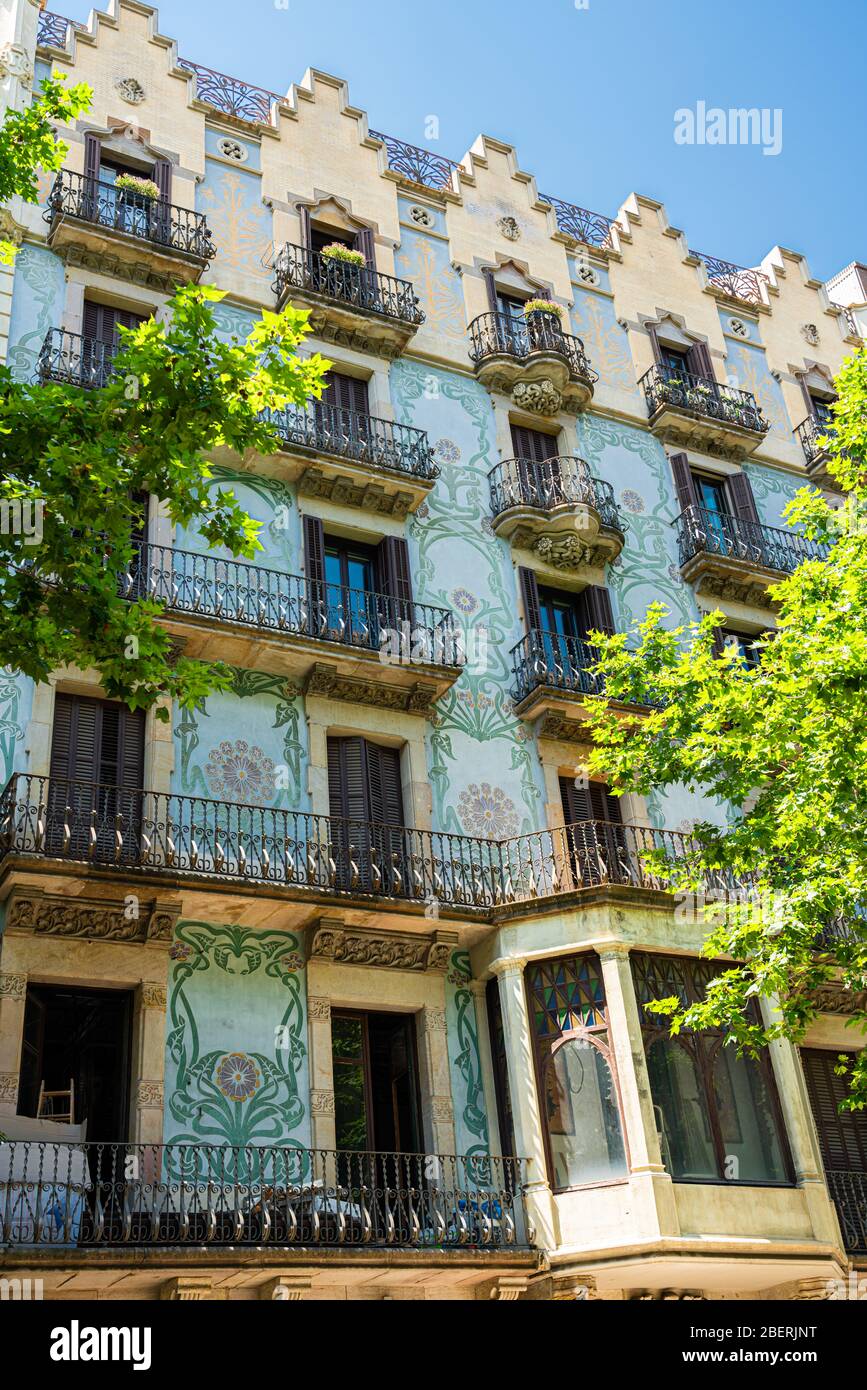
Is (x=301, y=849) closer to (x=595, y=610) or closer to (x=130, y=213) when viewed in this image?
(x=595, y=610)

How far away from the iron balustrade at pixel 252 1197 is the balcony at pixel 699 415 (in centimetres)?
1394

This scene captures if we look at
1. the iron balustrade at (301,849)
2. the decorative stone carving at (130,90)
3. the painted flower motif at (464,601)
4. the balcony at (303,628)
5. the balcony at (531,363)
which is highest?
the decorative stone carving at (130,90)

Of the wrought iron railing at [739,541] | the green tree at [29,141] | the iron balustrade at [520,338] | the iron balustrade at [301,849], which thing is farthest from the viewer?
the wrought iron railing at [739,541]

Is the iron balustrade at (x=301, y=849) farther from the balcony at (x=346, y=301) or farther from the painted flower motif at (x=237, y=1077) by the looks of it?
the balcony at (x=346, y=301)

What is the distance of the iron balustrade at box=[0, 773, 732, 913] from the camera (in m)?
14.7

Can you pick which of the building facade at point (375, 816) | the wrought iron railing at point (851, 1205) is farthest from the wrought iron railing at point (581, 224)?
the wrought iron railing at point (851, 1205)

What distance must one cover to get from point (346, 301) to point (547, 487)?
14.4 ft

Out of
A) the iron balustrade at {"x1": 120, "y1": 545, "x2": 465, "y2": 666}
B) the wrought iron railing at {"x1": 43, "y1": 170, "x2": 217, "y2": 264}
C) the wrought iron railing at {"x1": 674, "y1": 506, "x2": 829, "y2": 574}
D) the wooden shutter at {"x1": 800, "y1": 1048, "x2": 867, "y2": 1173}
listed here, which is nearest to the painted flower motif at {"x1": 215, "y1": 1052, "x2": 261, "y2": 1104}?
the iron balustrade at {"x1": 120, "y1": 545, "x2": 465, "y2": 666}

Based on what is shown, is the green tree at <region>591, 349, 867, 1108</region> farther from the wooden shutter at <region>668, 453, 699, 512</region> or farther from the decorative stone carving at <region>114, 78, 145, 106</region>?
the decorative stone carving at <region>114, 78, 145, 106</region>

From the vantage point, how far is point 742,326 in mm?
27281

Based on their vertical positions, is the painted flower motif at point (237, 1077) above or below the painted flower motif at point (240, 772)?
below

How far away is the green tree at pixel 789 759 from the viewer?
43.0ft
